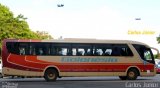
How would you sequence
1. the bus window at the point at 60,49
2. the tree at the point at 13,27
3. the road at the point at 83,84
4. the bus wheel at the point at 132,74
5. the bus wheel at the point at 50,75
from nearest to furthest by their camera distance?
the road at the point at 83,84, the bus wheel at the point at 50,75, the bus window at the point at 60,49, the bus wheel at the point at 132,74, the tree at the point at 13,27

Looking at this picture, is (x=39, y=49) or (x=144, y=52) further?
(x=144, y=52)

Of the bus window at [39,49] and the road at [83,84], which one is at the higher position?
the bus window at [39,49]

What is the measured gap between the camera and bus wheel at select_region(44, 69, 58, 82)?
101 feet

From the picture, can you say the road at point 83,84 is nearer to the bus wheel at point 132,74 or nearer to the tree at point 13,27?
the bus wheel at point 132,74

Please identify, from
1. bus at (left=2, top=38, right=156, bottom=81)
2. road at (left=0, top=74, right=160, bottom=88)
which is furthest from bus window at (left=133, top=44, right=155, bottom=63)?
road at (left=0, top=74, right=160, bottom=88)

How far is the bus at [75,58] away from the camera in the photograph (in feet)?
99.0

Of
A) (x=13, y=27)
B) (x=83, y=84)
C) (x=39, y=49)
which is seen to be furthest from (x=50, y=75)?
(x=13, y=27)

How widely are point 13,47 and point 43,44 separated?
1.94 meters

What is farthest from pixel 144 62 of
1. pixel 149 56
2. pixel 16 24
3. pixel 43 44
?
pixel 16 24

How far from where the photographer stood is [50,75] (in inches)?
1208

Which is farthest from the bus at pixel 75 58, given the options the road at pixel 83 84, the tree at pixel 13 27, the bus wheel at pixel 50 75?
the tree at pixel 13 27

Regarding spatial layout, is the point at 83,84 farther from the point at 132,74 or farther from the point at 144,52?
the point at 144,52

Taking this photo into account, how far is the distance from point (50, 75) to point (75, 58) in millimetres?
2049

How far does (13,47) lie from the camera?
30.1 meters
